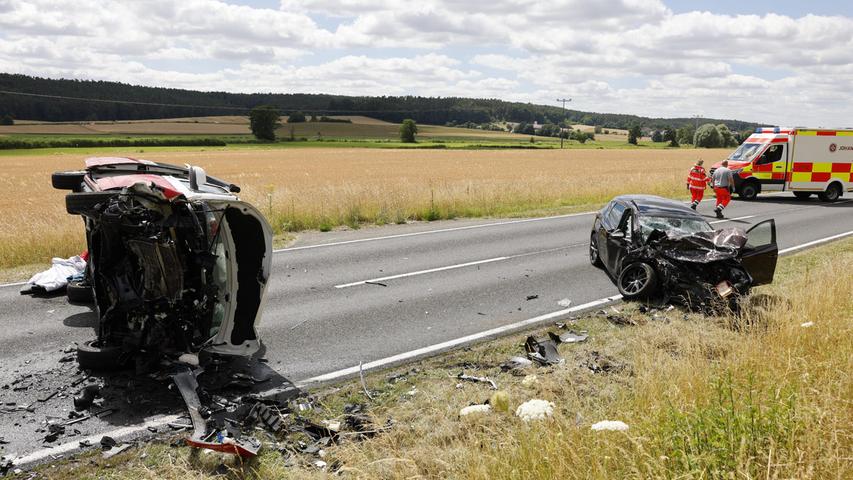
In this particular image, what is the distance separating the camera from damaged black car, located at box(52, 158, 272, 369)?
19.1 ft

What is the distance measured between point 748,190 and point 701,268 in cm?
2001

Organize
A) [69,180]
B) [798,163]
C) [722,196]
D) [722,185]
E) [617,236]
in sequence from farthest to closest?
[798,163]
[722,196]
[722,185]
[617,236]
[69,180]

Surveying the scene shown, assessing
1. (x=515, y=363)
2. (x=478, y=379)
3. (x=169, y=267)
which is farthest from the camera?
(x=515, y=363)

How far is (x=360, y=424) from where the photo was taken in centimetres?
544

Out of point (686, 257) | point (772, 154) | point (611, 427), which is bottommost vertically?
point (611, 427)

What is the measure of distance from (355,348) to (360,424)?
7.12ft

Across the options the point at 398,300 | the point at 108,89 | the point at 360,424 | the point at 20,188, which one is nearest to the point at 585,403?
the point at 360,424

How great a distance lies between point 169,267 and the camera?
586 cm

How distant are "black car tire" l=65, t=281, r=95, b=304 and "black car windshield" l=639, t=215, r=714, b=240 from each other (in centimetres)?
810

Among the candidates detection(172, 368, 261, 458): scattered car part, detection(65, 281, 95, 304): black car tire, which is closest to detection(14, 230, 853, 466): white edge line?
detection(172, 368, 261, 458): scattered car part

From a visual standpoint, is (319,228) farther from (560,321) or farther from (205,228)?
(205,228)

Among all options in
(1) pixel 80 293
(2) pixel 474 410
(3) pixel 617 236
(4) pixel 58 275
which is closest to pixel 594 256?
(3) pixel 617 236

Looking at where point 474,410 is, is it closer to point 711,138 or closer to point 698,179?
point 698,179

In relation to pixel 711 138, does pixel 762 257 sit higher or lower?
lower
